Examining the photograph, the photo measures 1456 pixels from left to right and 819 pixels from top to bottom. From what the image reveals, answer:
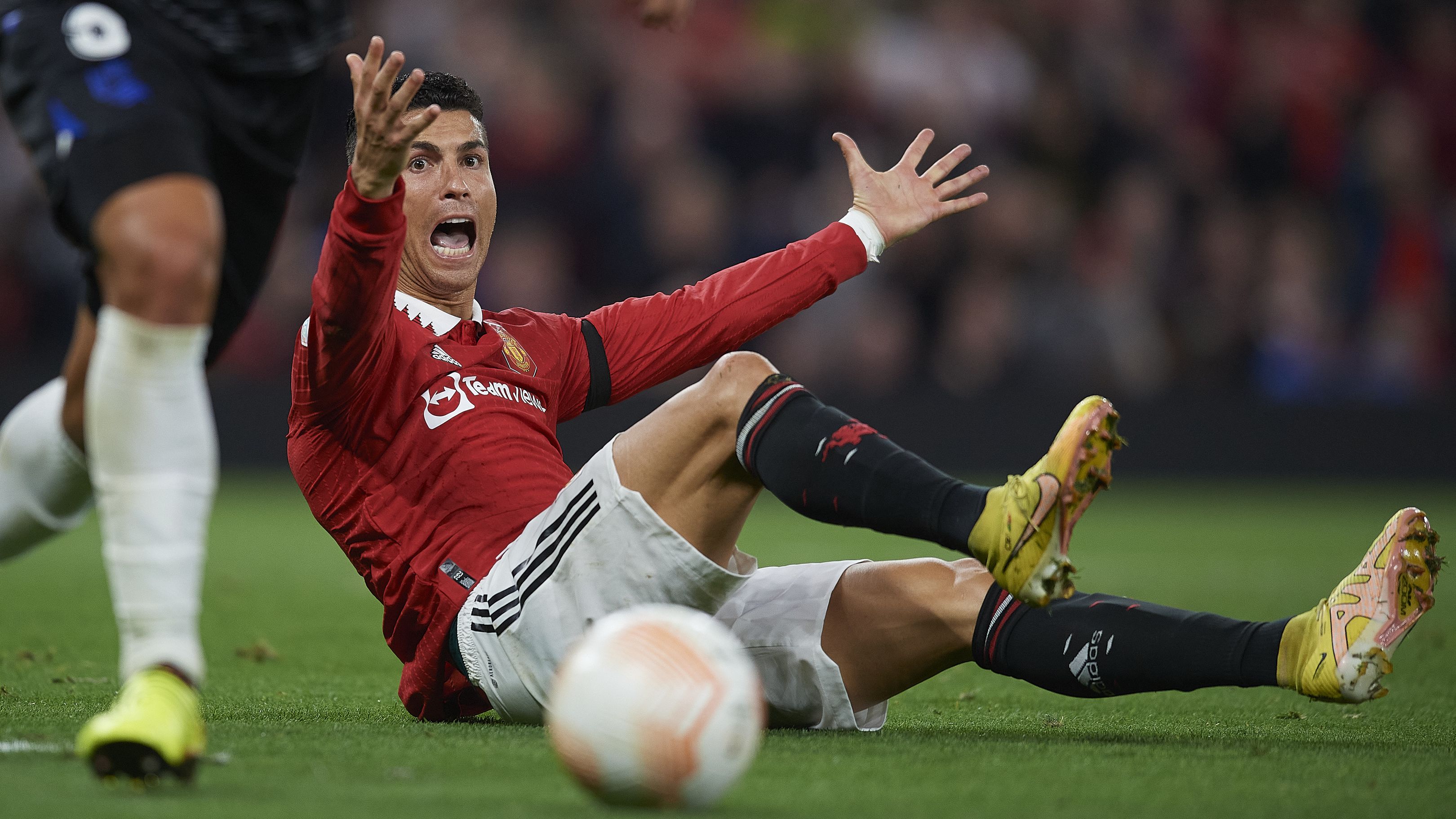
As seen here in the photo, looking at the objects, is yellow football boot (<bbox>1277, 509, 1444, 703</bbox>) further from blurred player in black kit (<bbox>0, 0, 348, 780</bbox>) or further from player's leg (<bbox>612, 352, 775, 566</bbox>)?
blurred player in black kit (<bbox>0, 0, 348, 780</bbox>)

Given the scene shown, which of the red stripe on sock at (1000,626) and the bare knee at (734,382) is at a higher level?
the bare knee at (734,382)

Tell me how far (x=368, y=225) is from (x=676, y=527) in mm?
849

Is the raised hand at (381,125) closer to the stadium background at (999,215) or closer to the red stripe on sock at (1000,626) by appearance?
the red stripe on sock at (1000,626)

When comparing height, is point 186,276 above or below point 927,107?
below

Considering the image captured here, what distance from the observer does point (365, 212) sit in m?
3.10

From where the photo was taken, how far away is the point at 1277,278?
12.7 meters

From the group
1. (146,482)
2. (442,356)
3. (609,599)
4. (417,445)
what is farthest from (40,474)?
(609,599)

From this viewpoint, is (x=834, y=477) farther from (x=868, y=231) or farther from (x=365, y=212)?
(x=868, y=231)

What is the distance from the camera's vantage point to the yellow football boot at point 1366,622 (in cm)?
315

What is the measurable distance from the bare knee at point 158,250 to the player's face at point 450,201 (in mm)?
1421

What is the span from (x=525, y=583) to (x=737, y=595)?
1.67 feet

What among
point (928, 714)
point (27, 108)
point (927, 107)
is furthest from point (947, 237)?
point (27, 108)

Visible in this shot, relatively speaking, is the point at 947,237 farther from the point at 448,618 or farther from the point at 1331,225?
the point at 448,618

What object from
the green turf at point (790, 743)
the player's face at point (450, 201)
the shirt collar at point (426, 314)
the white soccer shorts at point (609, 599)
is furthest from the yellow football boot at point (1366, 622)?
the player's face at point (450, 201)
